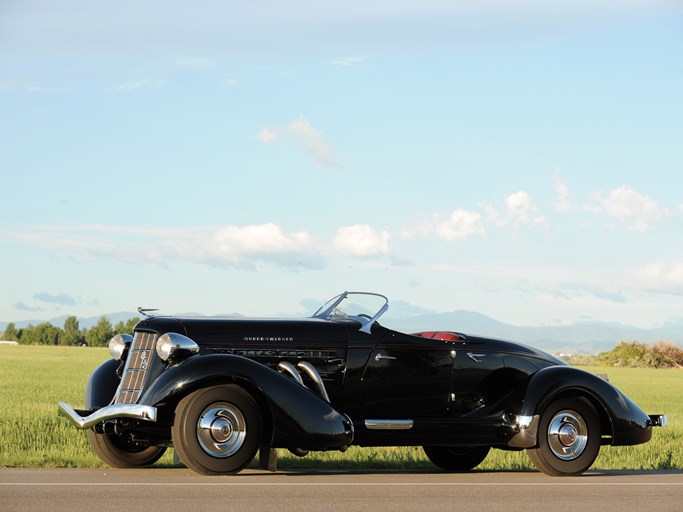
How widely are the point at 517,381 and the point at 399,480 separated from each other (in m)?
2.10

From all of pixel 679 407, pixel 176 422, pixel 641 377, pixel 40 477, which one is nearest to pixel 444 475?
pixel 176 422

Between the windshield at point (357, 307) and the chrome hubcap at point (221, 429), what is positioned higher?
the windshield at point (357, 307)

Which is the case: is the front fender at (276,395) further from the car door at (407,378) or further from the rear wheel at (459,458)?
the rear wheel at (459,458)

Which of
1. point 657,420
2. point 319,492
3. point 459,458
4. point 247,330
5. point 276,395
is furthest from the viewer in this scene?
point 459,458

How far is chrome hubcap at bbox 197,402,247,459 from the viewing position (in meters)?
9.73

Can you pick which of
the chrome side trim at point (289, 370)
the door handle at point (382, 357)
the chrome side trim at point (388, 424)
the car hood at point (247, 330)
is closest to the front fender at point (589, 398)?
the chrome side trim at point (388, 424)

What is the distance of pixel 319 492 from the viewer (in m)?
8.92

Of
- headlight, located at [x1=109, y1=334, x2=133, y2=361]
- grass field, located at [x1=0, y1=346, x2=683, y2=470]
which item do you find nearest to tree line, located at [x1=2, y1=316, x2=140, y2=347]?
grass field, located at [x1=0, y1=346, x2=683, y2=470]

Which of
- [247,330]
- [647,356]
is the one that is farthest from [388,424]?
[647,356]

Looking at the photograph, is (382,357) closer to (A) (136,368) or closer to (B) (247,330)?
(B) (247,330)

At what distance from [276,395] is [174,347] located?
1117mm

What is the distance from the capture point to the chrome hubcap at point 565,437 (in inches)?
443

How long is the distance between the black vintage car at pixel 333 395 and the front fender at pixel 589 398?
0.01m

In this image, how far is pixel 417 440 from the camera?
10961 millimetres
